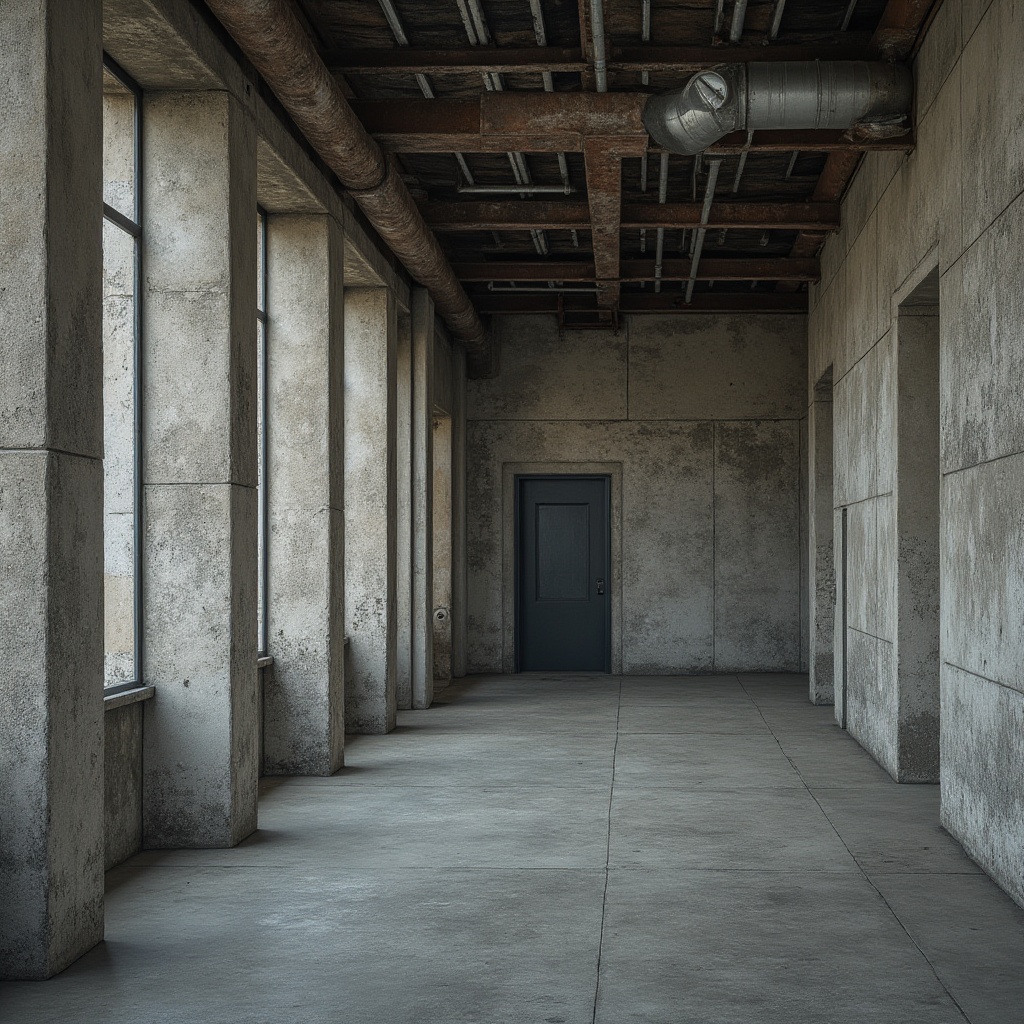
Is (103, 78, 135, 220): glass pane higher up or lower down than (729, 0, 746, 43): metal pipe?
lower down

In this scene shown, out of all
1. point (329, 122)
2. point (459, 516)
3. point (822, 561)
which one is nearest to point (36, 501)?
point (329, 122)

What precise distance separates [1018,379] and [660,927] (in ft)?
8.97

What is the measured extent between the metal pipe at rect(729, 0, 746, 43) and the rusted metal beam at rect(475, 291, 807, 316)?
7.56m

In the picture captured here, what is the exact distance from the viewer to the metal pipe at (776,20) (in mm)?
7348

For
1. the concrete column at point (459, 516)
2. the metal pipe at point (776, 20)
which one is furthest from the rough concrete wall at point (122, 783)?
the concrete column at point (459, 516)

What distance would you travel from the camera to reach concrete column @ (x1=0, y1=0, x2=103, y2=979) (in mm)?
4426

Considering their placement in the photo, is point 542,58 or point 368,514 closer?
point 542,58

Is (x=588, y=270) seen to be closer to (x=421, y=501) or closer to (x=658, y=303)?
(x=658, y=303)

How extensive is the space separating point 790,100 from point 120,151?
3830 millimetres

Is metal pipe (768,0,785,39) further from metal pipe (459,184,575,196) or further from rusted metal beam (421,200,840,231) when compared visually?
rusted metal beam (421,200,840,231)

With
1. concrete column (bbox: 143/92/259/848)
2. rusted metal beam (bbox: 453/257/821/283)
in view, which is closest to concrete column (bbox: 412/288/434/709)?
rusted metal beam (bbox: 453/257/821/283)

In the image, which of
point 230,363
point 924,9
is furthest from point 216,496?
point 924,9

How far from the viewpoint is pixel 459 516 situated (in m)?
15.6

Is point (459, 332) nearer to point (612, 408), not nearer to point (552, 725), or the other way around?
point (612, 408)
